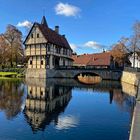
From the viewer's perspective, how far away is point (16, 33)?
7338 cm

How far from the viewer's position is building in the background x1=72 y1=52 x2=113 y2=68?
75.3 metres

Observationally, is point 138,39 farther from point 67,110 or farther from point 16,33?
point 67,110

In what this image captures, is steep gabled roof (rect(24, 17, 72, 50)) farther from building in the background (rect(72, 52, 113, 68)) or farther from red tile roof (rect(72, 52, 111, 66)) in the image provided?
red tile roof (rect(72, 52, 111, 66))

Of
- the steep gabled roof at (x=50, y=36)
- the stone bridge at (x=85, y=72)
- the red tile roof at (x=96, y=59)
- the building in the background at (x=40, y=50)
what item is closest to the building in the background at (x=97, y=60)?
the red tile roof at (x=96, y=59)

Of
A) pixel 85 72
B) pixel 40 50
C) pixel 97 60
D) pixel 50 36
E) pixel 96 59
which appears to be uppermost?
pixel 50 36

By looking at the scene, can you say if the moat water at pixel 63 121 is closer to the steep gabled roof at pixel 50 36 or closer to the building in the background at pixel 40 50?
the building in the background at pixel 40 50

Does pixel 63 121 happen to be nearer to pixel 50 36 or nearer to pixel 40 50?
pixel 40 50

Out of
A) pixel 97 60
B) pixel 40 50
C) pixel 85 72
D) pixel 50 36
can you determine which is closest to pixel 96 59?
pixel 97 60

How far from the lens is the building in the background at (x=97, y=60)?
75.3 meters

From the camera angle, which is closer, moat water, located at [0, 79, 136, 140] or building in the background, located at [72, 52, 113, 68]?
moat water, located at [0, 79, 136, 140]

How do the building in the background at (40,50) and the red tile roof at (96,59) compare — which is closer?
the building in the background at (40,50)

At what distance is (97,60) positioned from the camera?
79.0 m

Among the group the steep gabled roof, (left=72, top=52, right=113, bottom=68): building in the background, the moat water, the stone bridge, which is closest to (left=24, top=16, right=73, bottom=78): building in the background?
the steep gabled roof

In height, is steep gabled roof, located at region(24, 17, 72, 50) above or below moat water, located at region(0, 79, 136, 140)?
above
